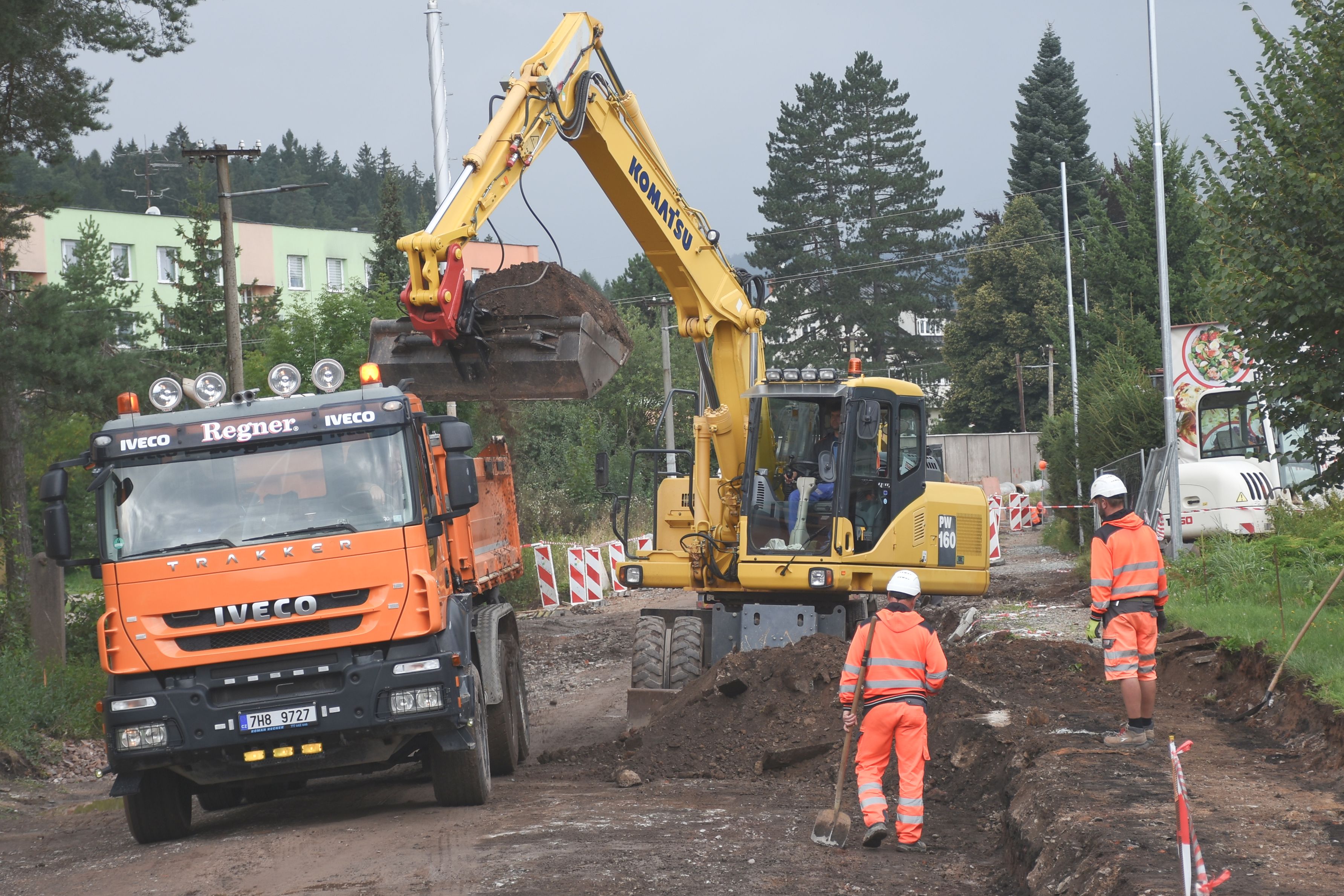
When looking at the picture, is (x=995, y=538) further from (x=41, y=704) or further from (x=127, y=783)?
(x=127, y=783)

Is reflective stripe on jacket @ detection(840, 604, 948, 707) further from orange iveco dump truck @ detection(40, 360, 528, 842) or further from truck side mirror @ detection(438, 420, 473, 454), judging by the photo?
truck side mirror @ detection(438, 420, 473, 454)

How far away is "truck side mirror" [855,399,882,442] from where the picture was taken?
11.5m

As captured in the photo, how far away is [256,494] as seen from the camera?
8.30 m

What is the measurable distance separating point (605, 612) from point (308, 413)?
16.4 m

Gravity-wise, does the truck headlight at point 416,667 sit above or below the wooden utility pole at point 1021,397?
below

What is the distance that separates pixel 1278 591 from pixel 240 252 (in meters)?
48.6

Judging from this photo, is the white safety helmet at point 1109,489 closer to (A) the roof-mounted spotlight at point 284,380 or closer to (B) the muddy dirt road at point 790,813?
(B) the muddy dirt road at point 790,813

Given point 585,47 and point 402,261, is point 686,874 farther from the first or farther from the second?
point 402,261

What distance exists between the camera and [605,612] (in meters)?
24.5

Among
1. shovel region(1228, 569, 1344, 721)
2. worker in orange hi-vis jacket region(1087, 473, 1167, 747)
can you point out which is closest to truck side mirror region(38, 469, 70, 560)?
worker in orange hi-vis jacket region(1087, 473, 1167, 747)

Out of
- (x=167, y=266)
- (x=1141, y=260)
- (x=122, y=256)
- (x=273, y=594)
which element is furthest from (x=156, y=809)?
(x=167, y=266)

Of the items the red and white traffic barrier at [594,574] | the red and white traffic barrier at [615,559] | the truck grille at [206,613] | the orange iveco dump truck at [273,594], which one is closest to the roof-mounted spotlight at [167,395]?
the orange iveco dump truck at [273,594]

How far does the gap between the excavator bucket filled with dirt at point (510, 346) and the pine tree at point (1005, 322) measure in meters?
48.8

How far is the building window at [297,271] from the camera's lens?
6081 centimetres
